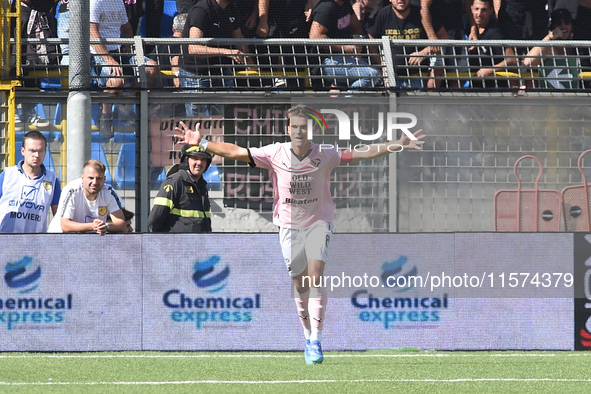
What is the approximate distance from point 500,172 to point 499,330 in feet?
9.80

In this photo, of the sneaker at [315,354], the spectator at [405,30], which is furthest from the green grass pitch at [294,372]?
the spectator at [405,30]

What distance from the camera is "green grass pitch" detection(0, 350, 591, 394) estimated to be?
20.6 feet

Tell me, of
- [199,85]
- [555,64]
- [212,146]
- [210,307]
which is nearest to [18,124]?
[199,85]

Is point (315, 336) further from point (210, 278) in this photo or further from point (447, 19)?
point (447, 19)

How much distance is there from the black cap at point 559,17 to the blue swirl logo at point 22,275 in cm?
734

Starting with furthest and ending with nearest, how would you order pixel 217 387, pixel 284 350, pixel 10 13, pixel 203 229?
pixel 10 13
pixel 203 229
pixel 284 350
pixel 217 387

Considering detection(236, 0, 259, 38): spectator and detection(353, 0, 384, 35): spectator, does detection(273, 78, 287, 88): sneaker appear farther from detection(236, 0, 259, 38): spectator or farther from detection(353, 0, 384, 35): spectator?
detection(353, 0, 384, 35): spectator

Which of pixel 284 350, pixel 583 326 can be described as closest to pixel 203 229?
pixel 284 350

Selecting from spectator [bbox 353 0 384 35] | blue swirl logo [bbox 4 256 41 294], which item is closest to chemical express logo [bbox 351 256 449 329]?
blue swirl logo [bbox 4 256 41 294]

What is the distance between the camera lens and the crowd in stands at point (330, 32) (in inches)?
445

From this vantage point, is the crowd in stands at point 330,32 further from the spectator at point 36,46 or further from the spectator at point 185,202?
the spectator at point 185,202

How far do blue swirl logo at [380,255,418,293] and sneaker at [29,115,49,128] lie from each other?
435 centimetres

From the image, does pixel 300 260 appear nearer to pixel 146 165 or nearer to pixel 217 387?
pixel 217 387

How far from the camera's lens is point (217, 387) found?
6.25m
